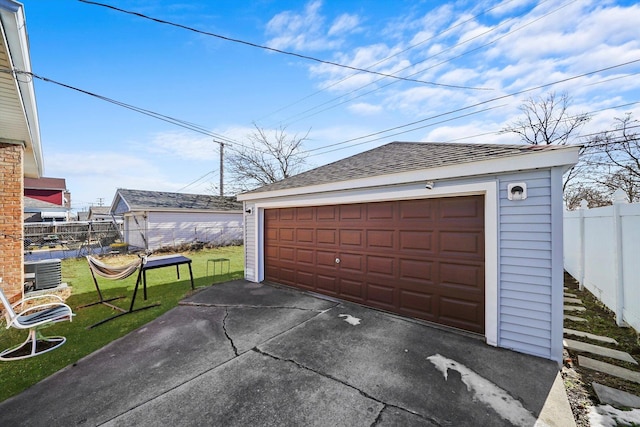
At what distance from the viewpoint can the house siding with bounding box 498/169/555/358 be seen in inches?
135

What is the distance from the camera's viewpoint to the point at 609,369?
3.23 m

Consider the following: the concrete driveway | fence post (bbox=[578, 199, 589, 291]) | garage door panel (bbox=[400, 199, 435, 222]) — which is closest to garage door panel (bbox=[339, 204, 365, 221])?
garage door panel (bbox=[400, 199, 435, 222])

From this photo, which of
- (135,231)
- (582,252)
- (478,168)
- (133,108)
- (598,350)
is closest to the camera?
(598,350)

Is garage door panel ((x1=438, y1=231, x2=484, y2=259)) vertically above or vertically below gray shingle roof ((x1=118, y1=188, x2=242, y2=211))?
below

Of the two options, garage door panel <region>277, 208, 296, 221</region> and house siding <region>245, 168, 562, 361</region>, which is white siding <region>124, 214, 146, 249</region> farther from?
house siding <region>245, 168, 562, 361</region>

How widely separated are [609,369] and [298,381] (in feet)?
12.5

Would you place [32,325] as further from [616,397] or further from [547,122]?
[547,122]

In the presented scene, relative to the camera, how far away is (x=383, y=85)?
927 cm

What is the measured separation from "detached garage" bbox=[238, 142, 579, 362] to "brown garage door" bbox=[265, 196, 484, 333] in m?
0.02

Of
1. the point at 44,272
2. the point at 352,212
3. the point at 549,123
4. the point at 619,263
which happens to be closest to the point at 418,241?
the point at 352,212

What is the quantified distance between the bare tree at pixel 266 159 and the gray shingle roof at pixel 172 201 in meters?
2.19

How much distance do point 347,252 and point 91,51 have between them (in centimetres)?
746

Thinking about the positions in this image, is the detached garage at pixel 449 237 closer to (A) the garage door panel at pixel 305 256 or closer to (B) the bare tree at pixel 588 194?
(A) the garage door panel at pixel 305 256

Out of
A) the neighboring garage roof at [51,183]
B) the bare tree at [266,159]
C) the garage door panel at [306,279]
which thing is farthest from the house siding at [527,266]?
the neighboring garage roof at [51,183]
